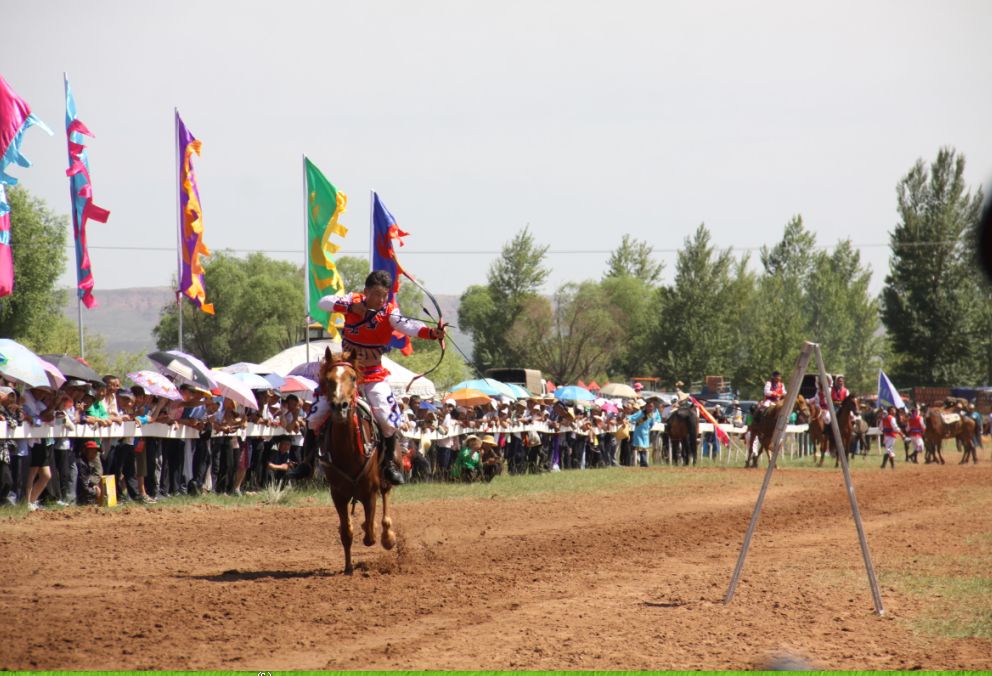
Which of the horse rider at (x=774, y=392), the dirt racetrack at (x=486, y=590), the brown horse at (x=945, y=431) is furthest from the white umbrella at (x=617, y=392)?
the dirt racetrack at (x=486, y=590)

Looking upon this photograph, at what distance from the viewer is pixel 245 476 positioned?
71.1 ft

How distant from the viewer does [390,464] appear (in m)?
12.4

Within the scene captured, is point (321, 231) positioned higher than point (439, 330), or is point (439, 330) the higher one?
point (321, 231)

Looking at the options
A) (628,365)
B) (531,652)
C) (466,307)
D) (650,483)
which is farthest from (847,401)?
(466,307)

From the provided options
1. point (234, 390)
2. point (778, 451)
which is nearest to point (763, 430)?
point (234, 390)

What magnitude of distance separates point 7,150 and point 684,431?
2292 centimetres

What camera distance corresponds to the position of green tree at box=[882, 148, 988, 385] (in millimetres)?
79500

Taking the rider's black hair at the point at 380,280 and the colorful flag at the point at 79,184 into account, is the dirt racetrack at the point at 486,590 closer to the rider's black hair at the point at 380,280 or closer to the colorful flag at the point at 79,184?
the rider's black hair at the point at 380,280

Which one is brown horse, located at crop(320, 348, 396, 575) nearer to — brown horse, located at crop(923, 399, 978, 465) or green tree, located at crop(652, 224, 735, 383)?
brown horse, located at crop(923, 399, 978, 465)

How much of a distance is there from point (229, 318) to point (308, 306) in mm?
70196

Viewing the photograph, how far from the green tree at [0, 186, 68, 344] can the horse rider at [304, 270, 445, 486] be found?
151 feet

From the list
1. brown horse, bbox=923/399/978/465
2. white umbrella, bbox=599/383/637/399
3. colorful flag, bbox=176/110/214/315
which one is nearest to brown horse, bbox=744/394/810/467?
brown horse, bbox=923/399/978/465

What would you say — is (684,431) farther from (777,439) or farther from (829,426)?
(777,439)

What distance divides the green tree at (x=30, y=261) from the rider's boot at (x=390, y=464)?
46.4 meters
